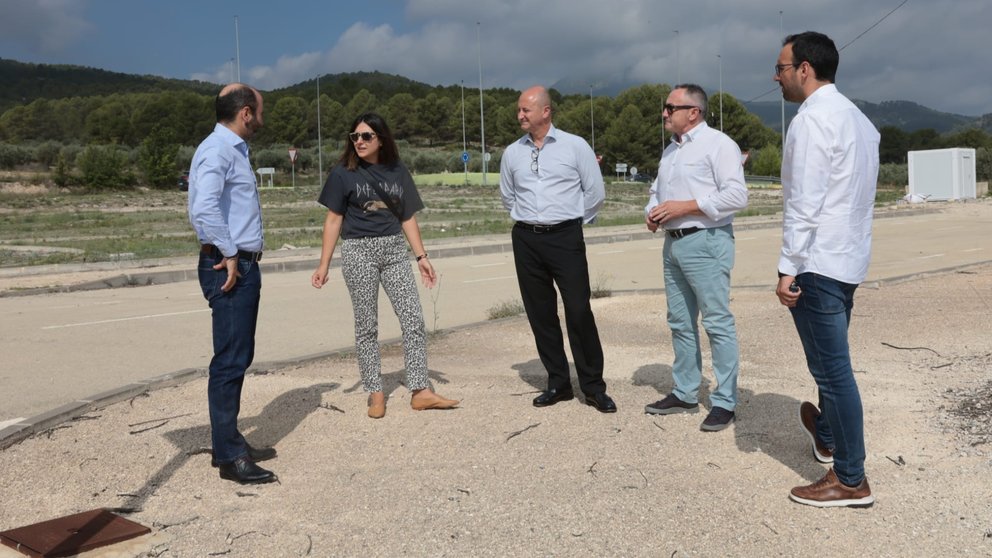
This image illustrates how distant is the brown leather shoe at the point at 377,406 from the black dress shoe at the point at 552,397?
964 millimetres

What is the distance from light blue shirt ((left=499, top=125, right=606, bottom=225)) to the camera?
20.6 ft

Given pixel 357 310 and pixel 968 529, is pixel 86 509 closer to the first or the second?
pixel 357 310

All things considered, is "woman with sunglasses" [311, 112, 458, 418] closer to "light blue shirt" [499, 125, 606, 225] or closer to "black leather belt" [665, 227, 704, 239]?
"light blue shirt" [499, 125, 606, 225]

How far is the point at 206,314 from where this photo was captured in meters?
12.2

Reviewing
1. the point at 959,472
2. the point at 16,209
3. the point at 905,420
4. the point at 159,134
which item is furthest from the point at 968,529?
the point at 159,134

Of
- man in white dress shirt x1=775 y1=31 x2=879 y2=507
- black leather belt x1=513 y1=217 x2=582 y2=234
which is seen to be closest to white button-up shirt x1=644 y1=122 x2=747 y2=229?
black leather belt x1=513 y1=217 x2=582 y2=234

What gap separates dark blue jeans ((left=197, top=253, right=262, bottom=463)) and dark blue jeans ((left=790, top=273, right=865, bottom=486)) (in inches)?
104

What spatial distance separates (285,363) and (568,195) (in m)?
3.00

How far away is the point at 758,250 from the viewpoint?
790 inches

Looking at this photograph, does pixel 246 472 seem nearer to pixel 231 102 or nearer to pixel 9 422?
pixel 231 102

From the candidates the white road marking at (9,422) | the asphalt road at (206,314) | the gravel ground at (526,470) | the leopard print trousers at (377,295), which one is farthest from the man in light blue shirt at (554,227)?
the white road marking at (9,422)

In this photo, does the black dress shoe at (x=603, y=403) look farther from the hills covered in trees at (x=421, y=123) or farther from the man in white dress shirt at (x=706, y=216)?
the hills covered in trees at (x=421, y=123)

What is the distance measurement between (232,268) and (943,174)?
41.7 metres

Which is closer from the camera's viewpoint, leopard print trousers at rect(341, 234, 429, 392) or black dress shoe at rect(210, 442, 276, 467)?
black dress shoe at rect(210, 442, 276, 467)
